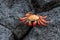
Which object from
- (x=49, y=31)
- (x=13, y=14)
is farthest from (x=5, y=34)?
(x=49, y=31)

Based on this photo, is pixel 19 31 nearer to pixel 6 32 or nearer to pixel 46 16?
pixel 6 32

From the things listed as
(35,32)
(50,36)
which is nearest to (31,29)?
(35,32)

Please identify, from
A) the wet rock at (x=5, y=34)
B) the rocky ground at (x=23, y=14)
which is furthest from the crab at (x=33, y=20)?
the wet rock at (x=5, y=34)

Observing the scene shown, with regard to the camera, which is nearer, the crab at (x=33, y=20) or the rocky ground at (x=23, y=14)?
the rocky ground at (x=23, y=14)

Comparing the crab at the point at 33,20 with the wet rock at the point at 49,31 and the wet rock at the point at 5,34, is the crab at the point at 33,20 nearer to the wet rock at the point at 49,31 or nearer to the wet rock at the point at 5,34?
the wet rock at the point at 49,31

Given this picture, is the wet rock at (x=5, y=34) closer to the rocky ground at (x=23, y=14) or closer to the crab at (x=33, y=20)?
the rocky ground at (x=23, y=14)

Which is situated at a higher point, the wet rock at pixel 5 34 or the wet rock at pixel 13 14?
the wet rock at pixel 13 14

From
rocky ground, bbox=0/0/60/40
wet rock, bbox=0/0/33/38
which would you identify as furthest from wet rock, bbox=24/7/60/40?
wet rock, bbox=0/0/33/38
